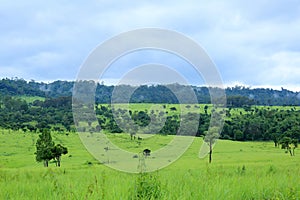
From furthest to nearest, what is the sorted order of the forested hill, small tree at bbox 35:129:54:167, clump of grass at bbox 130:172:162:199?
1. the forested hill
2. small tree at bbox 35:129:54:167
3. clump of grass at bbox 130:172:162:199

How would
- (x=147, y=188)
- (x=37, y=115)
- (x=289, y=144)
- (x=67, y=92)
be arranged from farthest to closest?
(x=67, y=92) < (x=37, y=115) < (x=289, y=144) < (x=147, y=188)

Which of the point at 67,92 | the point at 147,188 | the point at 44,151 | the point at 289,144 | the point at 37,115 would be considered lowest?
the point at 44,151

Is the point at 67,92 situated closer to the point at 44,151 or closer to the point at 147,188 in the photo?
the point at 44,151

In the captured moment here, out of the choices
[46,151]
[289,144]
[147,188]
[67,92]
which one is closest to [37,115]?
[67,92]

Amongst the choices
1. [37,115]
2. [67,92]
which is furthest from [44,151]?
[67,92]

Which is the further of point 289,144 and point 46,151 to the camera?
point 289,144

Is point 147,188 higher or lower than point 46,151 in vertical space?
higher

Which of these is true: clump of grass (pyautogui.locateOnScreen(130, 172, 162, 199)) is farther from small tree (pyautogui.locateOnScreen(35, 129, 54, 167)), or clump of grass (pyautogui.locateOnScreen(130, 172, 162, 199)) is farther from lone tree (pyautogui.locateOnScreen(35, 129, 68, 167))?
small tree (pyautogui.locateOnScreen(35, 129, 54, 167))

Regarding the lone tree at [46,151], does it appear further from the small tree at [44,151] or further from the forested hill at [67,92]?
the forested hill at [67,92]

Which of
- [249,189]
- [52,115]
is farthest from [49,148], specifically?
[52,115]

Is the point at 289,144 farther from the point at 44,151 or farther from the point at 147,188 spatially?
the point at 147,188

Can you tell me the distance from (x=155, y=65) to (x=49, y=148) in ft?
129

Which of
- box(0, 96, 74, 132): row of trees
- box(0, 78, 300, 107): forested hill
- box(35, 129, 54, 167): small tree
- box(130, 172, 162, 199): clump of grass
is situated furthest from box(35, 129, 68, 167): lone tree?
box(0, 78, 300, 107): forested hill

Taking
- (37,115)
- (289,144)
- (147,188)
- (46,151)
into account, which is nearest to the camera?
(147,188)
